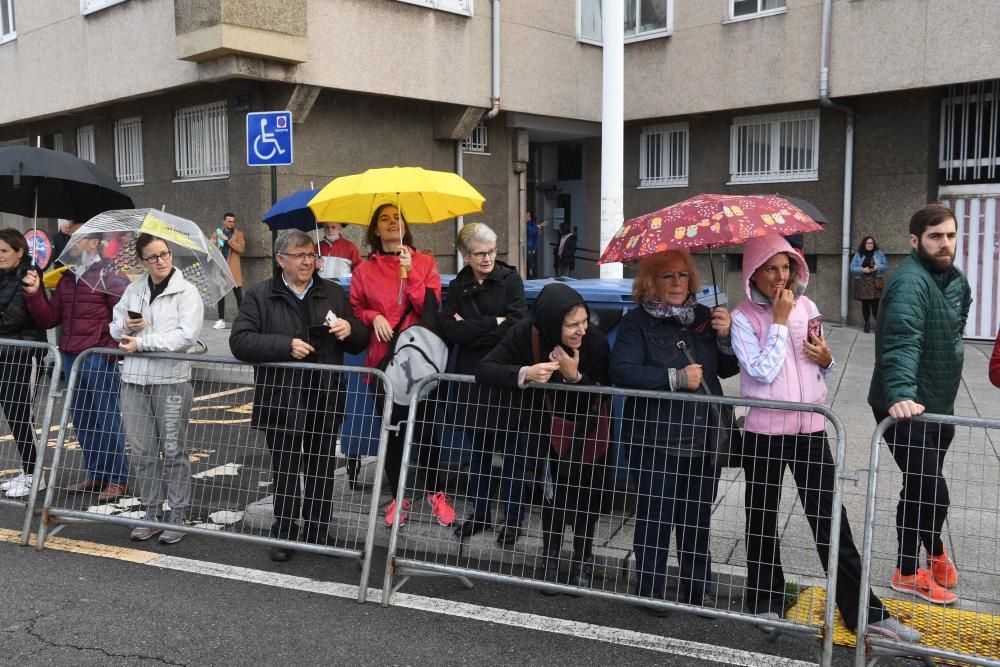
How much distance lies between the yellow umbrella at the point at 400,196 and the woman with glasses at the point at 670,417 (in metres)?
1.58

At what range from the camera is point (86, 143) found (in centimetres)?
1761

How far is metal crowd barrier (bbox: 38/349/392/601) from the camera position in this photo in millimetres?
4902

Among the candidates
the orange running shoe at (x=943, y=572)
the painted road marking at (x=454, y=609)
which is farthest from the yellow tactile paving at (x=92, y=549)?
the orange running shoe at (x=943, y=572)

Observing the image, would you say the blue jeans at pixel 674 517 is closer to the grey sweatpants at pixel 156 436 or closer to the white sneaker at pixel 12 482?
the grey sweatpants at pixel 156 436

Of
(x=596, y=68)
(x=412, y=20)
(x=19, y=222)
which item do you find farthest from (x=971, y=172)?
(x=19, y=222)

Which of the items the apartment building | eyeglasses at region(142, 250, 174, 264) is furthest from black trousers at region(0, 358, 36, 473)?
the apartment building

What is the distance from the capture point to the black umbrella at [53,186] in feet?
20.7

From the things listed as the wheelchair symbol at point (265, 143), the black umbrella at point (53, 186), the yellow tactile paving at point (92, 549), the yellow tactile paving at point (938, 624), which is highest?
the wheelchair symbol at point (265, 143)

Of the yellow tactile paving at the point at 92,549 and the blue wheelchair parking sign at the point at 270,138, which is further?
the blue wheelchair parking sign at the point at 270,138

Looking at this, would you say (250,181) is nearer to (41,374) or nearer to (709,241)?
(41,374)

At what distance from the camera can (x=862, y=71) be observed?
14523 mm

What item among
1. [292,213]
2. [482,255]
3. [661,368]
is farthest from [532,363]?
[292,213]

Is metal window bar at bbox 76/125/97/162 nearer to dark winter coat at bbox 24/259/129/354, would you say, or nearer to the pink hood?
dark winter coat at bbox 24/259/129/354

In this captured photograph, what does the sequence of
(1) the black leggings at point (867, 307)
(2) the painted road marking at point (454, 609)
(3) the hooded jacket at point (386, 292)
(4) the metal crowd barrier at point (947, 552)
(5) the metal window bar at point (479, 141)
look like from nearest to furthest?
1. (4) the metal crowd barrier at point (947, 552)
2. (2) the painted road marking at point (454, 609)
3. (3) the hooded jacket at point (386, 292)
4. (1) the black leggings at point (867, 307)
5. (5) the metal window bar at point (479, 141)
